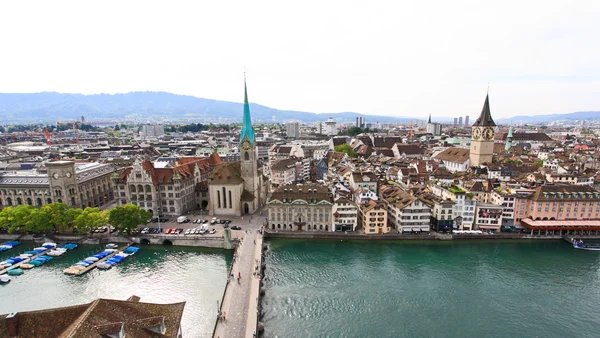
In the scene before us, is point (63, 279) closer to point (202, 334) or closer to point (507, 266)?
point (202, 334)

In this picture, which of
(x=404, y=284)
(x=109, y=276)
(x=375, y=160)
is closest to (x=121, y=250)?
(x=109, y=276)

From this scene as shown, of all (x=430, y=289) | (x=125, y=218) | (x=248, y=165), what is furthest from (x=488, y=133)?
(x=125, y=218)

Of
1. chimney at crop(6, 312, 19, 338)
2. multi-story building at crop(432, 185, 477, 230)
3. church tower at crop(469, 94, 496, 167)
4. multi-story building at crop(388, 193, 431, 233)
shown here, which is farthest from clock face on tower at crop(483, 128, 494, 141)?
chimney at crop(6, 312, 19, 338)

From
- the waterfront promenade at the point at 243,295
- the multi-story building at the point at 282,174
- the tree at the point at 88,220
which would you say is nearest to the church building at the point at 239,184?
the waterfront promenade at the point at 243,295

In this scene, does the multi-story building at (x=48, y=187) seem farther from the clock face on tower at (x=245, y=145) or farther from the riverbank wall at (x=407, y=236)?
the riverbank wall at (x=407, y=236)

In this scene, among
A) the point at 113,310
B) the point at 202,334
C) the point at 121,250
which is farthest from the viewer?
the point at 121,250

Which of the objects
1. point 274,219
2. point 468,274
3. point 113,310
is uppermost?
point 113,310

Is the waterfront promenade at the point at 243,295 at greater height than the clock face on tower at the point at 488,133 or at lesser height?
lesser
